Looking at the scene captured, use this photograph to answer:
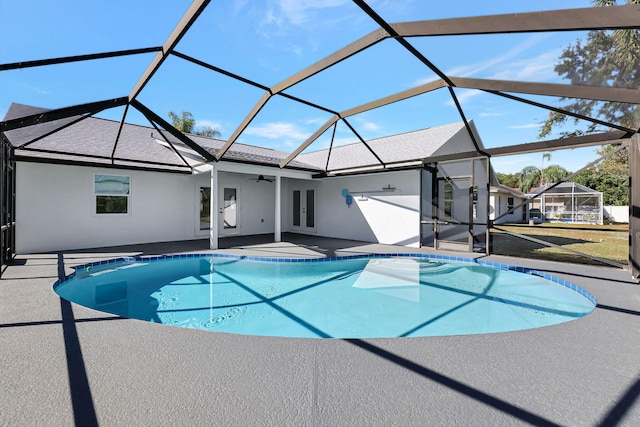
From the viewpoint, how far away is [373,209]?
11.7 metres

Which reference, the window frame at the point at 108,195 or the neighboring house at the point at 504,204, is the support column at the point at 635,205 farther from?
the window frame at the point at 108,195

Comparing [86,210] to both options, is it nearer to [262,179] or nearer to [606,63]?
[262,179]

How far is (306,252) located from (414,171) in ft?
15.9

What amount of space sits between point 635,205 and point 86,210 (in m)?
14.6

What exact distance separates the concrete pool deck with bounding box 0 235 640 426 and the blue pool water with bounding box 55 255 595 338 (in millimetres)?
1432

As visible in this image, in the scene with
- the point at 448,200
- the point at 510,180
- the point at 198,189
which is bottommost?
the point at 448,200

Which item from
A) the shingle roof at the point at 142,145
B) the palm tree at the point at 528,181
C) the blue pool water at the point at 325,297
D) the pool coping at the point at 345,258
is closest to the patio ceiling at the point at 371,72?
the shingle roof at the point at 142,145

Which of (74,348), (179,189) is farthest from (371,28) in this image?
(179,189)

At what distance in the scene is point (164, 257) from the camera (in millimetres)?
8297

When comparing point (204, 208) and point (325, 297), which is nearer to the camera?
point (325, 297)

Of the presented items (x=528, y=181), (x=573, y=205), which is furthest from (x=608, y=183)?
(x=528, y=181)

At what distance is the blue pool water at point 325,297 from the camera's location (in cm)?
467

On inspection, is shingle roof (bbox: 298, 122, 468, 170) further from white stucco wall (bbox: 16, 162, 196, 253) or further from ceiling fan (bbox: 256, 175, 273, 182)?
white stucco wall (bbox: 16, 162, 196, 253)

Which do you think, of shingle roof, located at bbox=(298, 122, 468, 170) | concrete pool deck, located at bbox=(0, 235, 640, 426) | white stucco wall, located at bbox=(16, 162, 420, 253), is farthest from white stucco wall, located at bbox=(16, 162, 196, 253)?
concrete pool deck, located at bbox=(0, 235, 640, 426)
